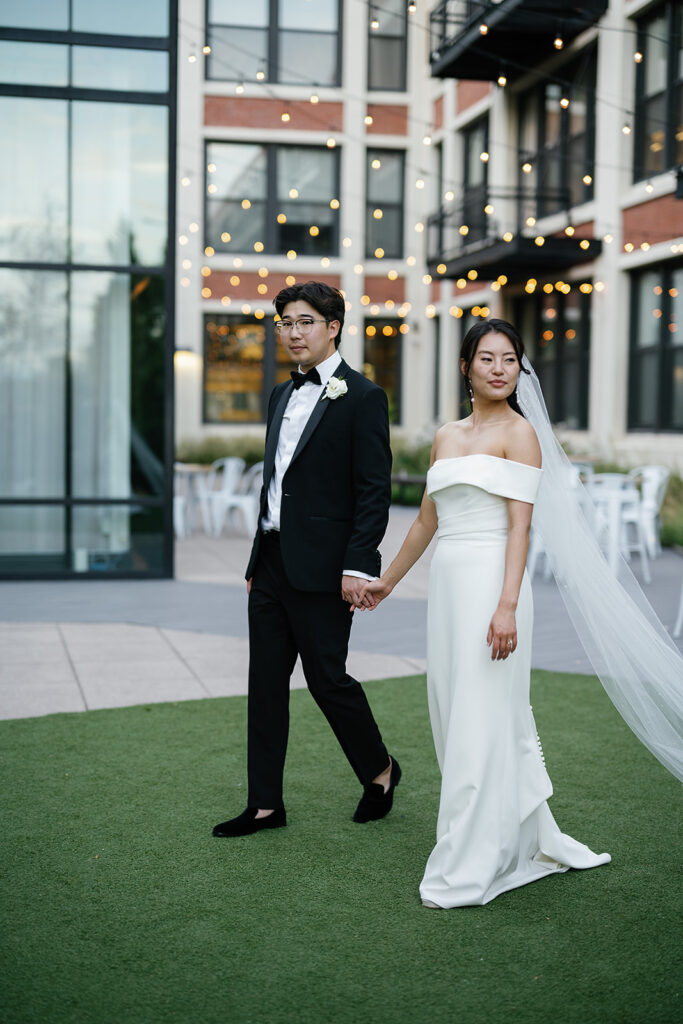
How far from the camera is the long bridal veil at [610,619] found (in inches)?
140

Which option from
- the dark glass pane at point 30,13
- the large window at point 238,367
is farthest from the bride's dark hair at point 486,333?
the large window at point 238,367

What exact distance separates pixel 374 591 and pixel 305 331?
936 millimetres

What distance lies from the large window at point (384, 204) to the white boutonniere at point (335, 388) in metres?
20.3

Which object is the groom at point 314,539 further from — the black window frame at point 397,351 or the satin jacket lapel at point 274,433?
the black window frame at point 397,351

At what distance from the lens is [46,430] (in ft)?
34.7

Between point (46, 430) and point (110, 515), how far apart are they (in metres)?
1.01

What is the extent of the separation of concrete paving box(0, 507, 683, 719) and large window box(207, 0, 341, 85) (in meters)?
14.9

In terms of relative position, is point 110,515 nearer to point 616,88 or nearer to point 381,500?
point 381,500

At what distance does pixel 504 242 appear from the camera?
55.2 ft

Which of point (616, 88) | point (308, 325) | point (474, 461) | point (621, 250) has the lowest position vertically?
point (474, 461)

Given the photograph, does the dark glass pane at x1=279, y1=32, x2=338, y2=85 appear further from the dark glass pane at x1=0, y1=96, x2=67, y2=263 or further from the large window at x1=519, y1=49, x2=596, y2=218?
the dark glass pane at x1=0, y1=96, x2=67, y2=263

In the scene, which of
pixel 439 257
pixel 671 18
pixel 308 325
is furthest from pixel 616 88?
pixel 308 325

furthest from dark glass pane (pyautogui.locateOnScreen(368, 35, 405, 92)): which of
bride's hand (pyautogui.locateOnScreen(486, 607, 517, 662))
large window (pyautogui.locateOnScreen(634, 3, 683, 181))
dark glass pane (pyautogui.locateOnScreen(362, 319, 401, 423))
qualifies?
bride's hand (pyautogui.locateOnScreen(486, 607, 517, 662))

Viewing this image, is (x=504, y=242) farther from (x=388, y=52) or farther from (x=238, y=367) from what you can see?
(x=388, y=52)
